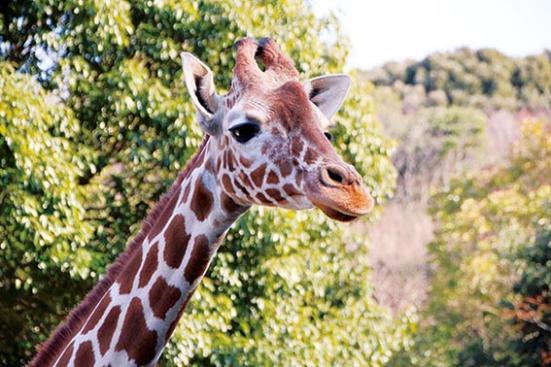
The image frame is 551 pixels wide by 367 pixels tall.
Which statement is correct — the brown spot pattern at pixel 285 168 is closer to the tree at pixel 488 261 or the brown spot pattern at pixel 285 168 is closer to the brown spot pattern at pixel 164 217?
the brown spot pattern at pixel 164 217

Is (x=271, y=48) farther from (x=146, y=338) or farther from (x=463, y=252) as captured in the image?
(x=463, y=252)

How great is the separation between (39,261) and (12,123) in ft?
4.95

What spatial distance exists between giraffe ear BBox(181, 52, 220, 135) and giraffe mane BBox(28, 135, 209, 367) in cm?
22

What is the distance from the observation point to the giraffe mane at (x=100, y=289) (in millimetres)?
4887

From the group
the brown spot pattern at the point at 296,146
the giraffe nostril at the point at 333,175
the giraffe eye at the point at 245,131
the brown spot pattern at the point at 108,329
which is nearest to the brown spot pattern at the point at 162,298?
the brown spot pattern at the point at 108,329

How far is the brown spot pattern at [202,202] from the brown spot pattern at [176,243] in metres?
0.10

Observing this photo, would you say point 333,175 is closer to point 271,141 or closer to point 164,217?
point 271,141

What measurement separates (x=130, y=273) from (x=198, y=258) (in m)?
0.44

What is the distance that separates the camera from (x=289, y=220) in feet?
37.3

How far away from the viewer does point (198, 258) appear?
15.0 ft

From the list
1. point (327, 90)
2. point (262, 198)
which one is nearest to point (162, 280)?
point (262, 198)

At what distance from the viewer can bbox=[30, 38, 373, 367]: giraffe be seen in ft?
14.0

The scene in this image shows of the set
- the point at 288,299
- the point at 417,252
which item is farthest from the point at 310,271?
the point at 417,252

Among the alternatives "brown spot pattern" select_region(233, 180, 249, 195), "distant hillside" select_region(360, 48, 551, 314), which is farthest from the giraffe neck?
"distant hillside" select_region(360, 48, 551, 314)
